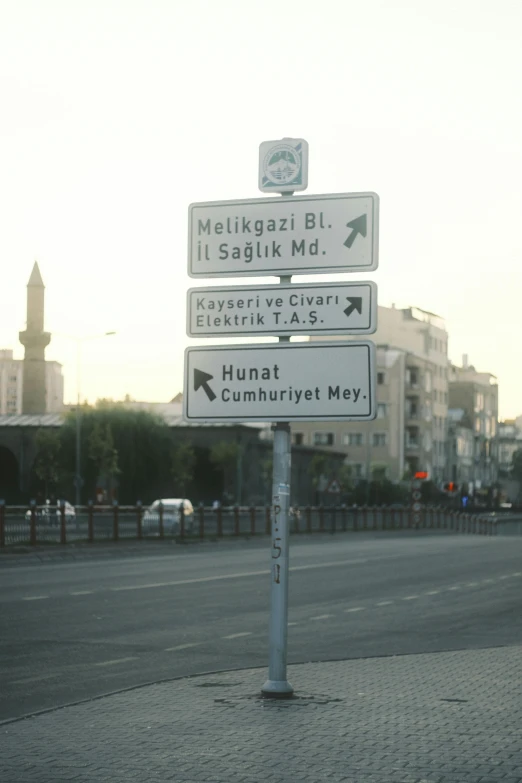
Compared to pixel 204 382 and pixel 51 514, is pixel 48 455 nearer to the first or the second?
pixel 51 514

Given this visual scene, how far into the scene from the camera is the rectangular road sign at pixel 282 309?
9.05 metres

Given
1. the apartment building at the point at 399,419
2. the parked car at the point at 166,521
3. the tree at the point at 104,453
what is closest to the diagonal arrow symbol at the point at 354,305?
the parked car at the point at 166,521

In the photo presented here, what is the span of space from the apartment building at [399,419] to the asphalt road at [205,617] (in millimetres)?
94860

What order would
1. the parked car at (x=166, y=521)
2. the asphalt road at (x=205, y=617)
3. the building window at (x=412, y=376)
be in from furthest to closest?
the building window at (x=412, y=376) → the parked car at (x=166, y=521) → the asphalt road at (x=205, y=617)

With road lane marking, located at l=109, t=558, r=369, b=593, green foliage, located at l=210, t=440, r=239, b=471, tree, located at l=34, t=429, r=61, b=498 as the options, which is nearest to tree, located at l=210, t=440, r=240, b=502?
green foliage, located at l=210, t=440, r=239, b=471

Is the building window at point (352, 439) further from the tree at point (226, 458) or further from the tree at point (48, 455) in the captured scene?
the tree at point (48, 455)

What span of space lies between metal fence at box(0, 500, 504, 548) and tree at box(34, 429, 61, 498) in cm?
2050

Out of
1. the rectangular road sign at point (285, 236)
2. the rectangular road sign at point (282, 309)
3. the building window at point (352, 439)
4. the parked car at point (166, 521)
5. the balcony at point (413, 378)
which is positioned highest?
the balcony at point (413, 378)

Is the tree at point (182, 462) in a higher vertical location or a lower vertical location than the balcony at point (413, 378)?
lower

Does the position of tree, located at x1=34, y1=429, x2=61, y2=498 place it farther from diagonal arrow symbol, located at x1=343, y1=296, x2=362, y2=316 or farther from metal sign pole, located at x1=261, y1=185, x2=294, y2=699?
diagonal arrow symbol, located at x1=343, y1=296, x2=362, y2=316

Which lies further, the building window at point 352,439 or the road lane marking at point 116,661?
the building window at point 352,439

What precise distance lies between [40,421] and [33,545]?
195 feet

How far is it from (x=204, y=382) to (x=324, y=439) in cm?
11869

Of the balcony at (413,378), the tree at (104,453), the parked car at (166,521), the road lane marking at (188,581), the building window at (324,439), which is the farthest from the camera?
the balcony at (413,378)
